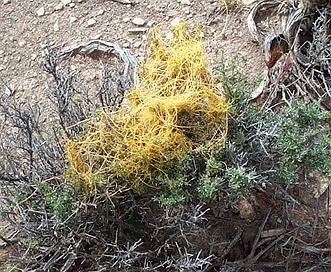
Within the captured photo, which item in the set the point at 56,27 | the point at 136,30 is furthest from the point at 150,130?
the point at 56,27

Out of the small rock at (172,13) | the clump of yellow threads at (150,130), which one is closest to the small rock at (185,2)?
the small rock at (172,13)

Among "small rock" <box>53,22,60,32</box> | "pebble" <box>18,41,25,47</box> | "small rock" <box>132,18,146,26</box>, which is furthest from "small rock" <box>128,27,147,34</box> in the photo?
"pebble" <box>18,41,25,47</box>

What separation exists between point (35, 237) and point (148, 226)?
0.94ft

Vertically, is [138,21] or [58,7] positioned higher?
[58,7]

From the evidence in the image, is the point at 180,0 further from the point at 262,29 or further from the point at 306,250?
the point at 306,250

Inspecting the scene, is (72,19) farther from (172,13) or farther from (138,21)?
(172,13)

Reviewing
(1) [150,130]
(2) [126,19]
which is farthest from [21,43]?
(1) [150,130]

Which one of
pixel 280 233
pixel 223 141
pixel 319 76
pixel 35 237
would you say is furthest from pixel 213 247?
pixel 319 76

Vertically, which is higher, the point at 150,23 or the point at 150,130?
the point at 150,130

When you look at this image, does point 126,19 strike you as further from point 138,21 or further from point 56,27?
point 56,27

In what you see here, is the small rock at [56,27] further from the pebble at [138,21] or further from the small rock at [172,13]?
the small rock at [172,13]

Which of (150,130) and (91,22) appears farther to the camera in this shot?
(91,22)

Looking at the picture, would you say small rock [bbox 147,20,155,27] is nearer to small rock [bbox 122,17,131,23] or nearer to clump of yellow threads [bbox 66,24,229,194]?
small rock [bbox 122,17,131,23]

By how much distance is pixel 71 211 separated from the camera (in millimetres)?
1551
